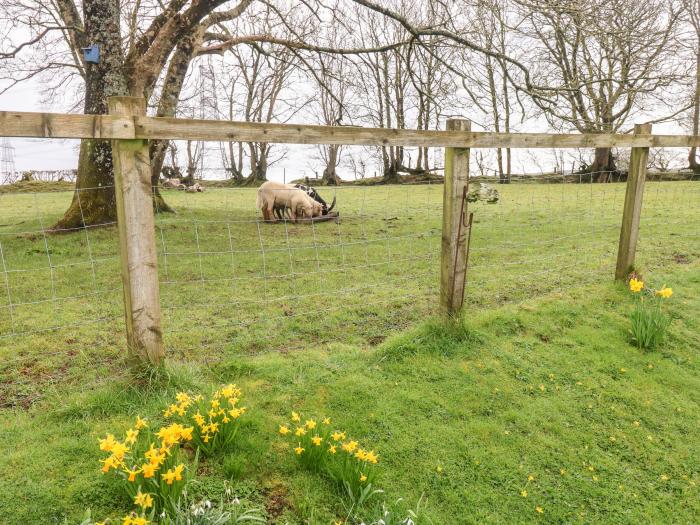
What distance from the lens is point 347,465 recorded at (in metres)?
2.59

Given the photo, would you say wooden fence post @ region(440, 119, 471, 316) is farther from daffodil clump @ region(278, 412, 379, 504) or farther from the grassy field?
daffodil clump @ region(278, 412, 379, 504)

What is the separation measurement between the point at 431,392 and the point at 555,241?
224 inches

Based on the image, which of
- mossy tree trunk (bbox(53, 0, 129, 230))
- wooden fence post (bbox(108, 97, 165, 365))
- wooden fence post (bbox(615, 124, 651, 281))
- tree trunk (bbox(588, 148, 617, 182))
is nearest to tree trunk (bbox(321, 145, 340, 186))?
tree trunk (bbox(588, 148, 617, 182))

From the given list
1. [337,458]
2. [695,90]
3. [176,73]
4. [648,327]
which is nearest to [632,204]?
[648,327]

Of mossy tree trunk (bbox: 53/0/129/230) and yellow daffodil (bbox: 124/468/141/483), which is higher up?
mossy tree trunk (bbox: 53/0/129/230)

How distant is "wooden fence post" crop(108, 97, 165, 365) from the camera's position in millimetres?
2941

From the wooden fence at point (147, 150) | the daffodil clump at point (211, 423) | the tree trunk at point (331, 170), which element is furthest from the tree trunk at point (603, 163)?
the daffodil clump at point (211, 423)

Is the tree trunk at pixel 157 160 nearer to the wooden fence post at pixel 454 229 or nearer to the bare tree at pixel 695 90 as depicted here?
the wooden fence post at pixel 454 229

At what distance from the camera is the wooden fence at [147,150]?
279 centimetres

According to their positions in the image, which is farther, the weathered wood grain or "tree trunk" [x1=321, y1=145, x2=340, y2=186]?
"tree trunk" [x1=321, y1=145, x2=340, y2=186]

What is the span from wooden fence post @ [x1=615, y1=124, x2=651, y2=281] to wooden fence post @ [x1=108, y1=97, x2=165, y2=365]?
16.3 feet

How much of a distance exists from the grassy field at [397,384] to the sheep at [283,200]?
395 centimetres

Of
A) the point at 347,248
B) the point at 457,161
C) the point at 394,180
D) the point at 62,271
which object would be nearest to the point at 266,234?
the point at 347,248

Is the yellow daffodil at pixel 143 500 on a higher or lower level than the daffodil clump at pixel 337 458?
higher
